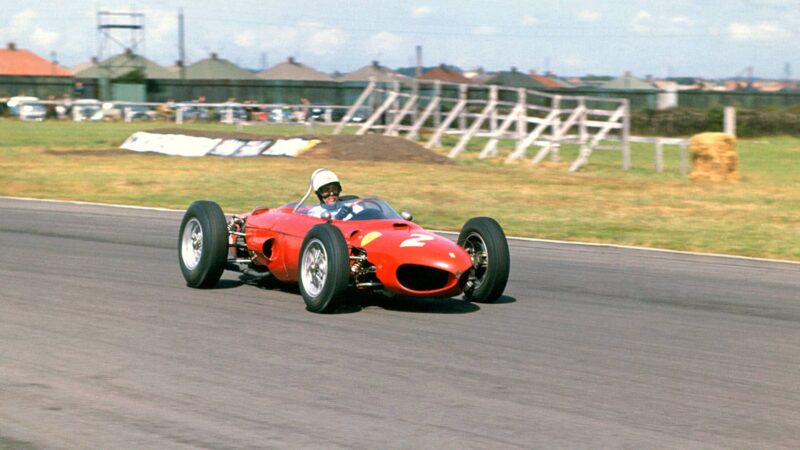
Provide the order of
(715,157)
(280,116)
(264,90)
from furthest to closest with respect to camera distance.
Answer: (264,90) < (280,116) < (715,157)

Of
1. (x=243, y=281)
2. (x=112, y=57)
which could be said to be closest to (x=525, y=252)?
(x=243, y=281)

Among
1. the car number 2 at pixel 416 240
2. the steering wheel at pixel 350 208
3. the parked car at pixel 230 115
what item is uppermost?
the parked car at pixel 230 115

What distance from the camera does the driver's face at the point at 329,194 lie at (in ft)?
33.4

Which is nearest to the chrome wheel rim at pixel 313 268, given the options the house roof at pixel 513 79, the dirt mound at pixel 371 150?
the dirt mound at pixel 371 150

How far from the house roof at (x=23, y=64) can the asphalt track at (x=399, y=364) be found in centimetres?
9878

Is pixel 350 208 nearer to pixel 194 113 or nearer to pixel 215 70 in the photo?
pixel 194 113

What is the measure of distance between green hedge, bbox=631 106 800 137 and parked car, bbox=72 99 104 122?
25.5 metres

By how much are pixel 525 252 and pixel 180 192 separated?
10152 mm

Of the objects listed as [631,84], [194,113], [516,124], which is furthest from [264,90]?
[631,84]

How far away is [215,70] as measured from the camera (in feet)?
354

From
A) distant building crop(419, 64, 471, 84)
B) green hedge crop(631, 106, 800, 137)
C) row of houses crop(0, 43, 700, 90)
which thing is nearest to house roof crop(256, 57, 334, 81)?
row of houses crop(0, 43, 700, 90)

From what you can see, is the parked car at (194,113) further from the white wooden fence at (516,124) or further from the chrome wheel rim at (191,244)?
the chrome wheel rim at (191,244)

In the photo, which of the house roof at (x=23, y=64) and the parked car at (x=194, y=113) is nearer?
the parked car at (x=194, y=113)

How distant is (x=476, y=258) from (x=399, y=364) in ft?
9.12
